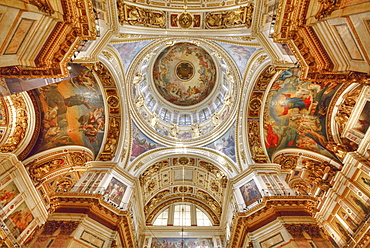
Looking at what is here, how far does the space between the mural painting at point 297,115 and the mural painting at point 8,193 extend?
1610cm

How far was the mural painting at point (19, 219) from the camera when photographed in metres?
Result: 11.5

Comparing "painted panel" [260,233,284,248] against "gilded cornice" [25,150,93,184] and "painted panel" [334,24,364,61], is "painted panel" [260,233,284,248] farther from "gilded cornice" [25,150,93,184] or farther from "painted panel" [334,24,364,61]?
"gilded cornice" [25,150,93,184]

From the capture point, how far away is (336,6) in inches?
192

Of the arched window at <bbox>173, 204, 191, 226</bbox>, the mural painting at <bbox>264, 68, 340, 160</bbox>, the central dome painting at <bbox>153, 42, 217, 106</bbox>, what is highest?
the central dome painting at <bbox>153, 42, 217, 106</bbox>

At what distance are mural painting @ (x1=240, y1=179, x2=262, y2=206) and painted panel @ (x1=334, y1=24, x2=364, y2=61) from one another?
813cm

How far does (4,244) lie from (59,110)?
25.1 ft

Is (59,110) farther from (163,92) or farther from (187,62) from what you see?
(187,62)

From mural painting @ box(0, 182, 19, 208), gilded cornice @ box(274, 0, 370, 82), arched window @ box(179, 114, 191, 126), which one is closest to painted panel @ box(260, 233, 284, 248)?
gilded cornice @ box(274, 0, 370, 82)

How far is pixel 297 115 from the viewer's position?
46.1 ft

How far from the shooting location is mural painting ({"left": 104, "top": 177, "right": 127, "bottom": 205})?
11.2 meters

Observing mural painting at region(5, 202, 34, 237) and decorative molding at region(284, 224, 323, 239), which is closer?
decorative molding at region(284, 224, 323, 239)

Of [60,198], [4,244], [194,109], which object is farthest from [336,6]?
[194,109]

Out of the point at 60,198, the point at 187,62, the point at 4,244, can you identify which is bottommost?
the point at 4,244

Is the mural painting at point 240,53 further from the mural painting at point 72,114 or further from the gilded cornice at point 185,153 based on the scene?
the mural painting at point 72,114
